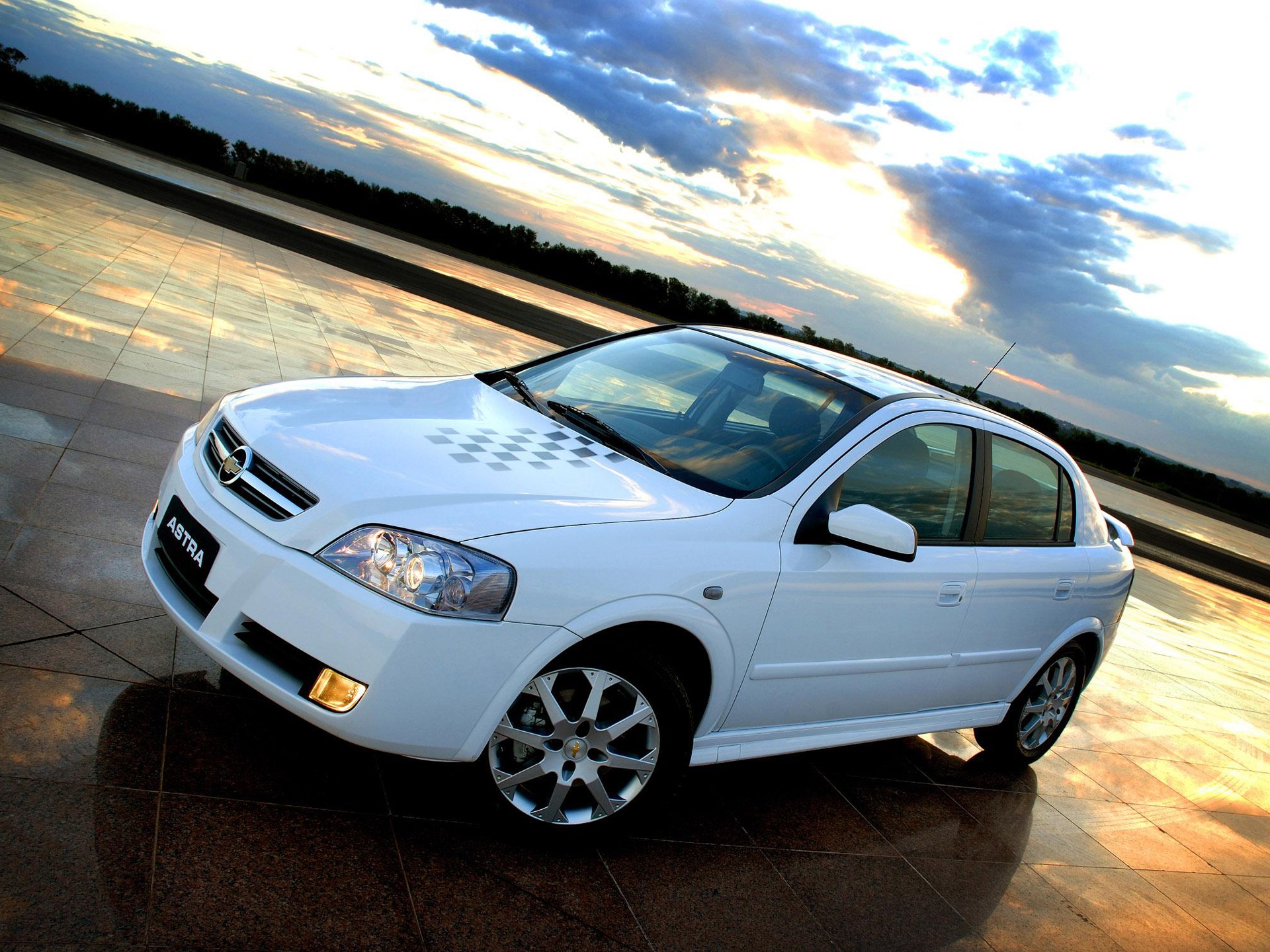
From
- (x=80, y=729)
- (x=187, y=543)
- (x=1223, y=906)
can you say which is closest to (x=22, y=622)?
(x=80, y=729)

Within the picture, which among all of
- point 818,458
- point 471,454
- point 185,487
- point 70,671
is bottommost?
point 70,671

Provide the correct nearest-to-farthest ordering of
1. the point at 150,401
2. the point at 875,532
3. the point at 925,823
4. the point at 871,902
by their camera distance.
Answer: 1. the point at 875,532
2. the point at 871,902
3. the point at 925,823
4. the point at 150,401

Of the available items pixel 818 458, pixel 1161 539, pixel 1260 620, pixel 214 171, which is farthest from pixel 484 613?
pixel 214 171

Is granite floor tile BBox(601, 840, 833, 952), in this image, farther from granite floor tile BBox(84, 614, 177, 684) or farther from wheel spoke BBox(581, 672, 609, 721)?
granite floor tile BBox(84, 614, 177, 684)

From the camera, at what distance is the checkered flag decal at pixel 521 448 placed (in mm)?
3104

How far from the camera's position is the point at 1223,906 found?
14.0 feet

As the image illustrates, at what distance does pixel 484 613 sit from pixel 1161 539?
61.5 ft

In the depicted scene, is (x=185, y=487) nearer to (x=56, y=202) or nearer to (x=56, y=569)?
(x=56, y=569)

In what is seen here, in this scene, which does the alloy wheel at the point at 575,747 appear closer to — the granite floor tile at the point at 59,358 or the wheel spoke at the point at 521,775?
the wheel spoke at the point at 521,775

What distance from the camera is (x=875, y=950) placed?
3104mm

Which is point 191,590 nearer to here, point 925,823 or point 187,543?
point 187,543

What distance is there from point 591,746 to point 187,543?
138cm

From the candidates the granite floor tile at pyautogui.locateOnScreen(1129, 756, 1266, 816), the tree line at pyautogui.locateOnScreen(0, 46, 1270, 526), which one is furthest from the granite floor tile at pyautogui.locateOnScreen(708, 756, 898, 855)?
the tree line at pyautogui.locateOnScreen(0, 46, 1270, 526)

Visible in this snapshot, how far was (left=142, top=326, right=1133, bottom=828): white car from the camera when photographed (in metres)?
2.64
